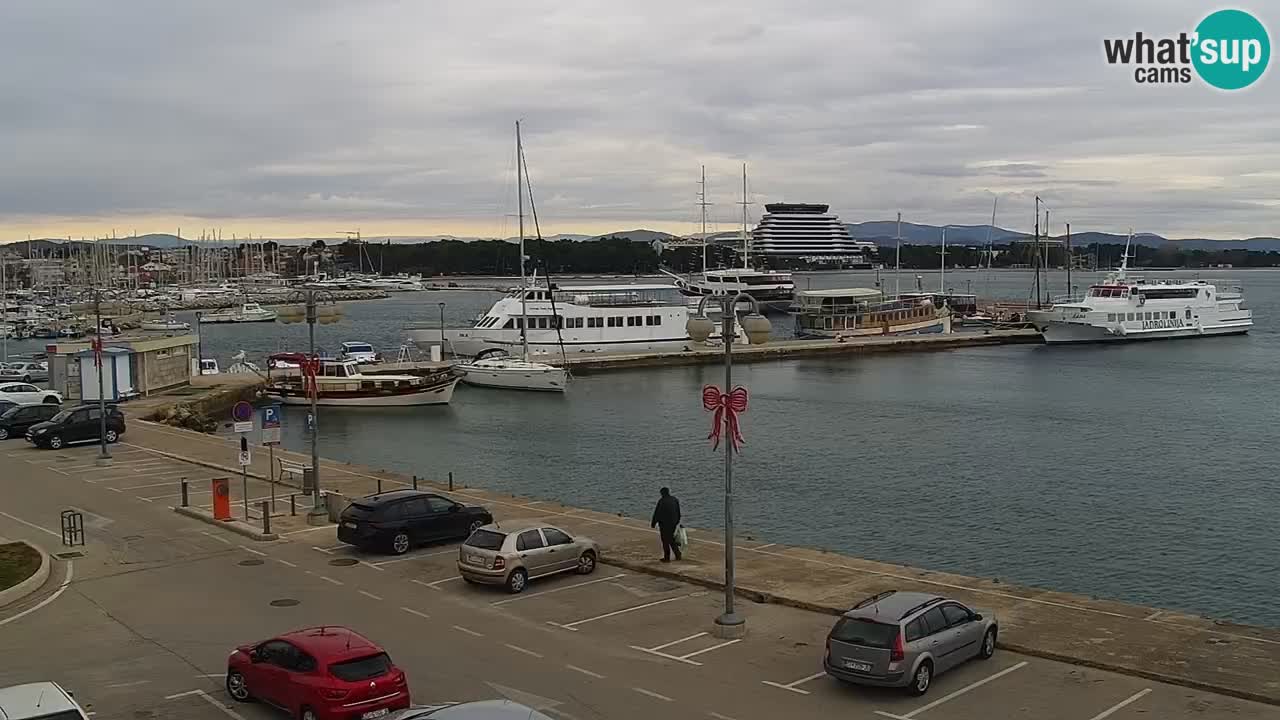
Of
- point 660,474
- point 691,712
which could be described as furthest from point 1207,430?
point 691,712

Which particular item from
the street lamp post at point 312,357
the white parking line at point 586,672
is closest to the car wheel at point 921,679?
the white parking line at point 586,672

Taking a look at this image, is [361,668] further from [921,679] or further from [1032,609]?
[1032,609]

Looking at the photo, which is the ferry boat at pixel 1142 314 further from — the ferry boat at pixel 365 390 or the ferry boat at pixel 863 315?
the ferry boat at pixel 365 390

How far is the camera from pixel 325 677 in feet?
40.8

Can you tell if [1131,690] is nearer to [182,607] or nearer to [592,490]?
[182,607]

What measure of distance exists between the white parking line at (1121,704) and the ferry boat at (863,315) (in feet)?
325

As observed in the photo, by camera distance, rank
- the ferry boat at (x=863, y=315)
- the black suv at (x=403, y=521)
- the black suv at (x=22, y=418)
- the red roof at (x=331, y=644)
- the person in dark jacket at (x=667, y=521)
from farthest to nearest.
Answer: the ferry boat at (x=863, y=315) → the black suv at (x=22, y=418) → the black suv at (x=403, y=521) → the person in dark jacket at (x=667, y=521) → the red roof at (x=331, y=644)

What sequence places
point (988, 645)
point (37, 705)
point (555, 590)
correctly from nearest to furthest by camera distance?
point (37, 705) < point (988, 645) < point (555, 590)

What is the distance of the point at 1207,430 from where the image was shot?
55.3m

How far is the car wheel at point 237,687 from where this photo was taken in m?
13.6

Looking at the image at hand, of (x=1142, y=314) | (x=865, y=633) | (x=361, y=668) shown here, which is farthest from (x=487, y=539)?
(x=1142, y=314)

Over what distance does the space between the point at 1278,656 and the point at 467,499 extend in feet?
61.5

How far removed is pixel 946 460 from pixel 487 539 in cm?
3086

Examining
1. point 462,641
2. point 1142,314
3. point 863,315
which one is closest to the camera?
→ point 462,641
